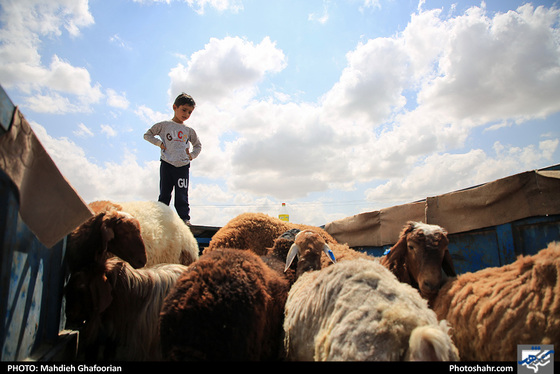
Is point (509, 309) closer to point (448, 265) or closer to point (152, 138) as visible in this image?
point (448, 265)

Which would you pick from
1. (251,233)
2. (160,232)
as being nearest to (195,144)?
(251,233)

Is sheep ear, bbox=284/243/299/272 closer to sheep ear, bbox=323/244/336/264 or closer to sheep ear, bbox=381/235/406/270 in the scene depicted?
sheep ear, bbox=323/244/336/264

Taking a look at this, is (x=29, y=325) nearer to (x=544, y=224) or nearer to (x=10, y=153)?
(x=10, y=153)

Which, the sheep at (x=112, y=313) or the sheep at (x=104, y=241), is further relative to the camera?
the sheep at (x=104, y=241)

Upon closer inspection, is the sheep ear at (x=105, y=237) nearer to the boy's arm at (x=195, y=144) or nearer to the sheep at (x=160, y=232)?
the sheep at (x=160, y=232)

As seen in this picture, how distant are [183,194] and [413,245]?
3599mm

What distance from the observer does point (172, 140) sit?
17.3 ft

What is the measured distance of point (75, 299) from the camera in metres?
2.14

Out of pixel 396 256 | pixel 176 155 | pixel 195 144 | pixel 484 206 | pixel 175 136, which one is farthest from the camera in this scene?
pixel 195 144

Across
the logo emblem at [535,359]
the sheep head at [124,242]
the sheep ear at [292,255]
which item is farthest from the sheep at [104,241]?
the logo emblem at [535,359]

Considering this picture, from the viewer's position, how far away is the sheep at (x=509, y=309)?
1.75 metres

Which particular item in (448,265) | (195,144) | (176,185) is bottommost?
(448,265)

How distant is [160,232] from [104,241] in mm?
1196

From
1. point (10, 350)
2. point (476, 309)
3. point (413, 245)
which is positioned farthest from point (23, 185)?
point (413, 245)
